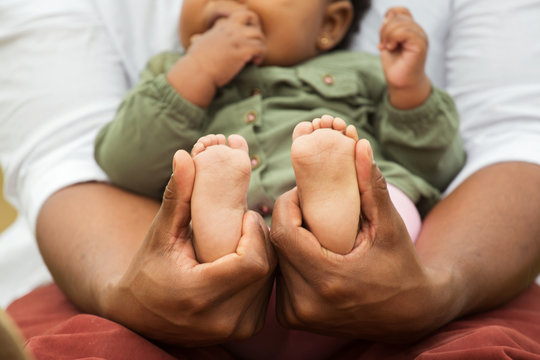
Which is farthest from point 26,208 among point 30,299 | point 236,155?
point 236,155

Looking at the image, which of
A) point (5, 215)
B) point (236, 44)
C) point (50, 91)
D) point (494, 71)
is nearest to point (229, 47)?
point (236, 44)

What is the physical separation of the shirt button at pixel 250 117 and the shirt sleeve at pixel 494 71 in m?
0.31

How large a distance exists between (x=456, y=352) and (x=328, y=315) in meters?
0.12

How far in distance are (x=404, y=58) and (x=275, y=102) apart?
0.19 meters

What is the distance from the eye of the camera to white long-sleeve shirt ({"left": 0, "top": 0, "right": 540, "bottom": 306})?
1.01 metres

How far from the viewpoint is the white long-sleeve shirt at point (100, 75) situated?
1006mm

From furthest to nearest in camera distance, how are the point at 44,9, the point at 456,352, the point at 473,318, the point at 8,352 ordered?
the point at 44,9
the point at 473,318
the point at 456,352
the point at 8,352

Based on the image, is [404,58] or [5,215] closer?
[404,58]

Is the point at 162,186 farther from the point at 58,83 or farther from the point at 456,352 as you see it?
the point at 456,352

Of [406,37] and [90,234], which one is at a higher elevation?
[406,37]

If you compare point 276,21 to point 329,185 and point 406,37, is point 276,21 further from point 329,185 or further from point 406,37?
point 329,185

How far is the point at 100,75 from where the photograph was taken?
1111 mm

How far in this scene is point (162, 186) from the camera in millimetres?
900

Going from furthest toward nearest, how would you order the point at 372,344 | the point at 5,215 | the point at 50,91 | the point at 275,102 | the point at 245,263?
the point at 5,215 < the point at 50,91 < the point at 275,102 < the point at 372,344 < the point at 245,263
